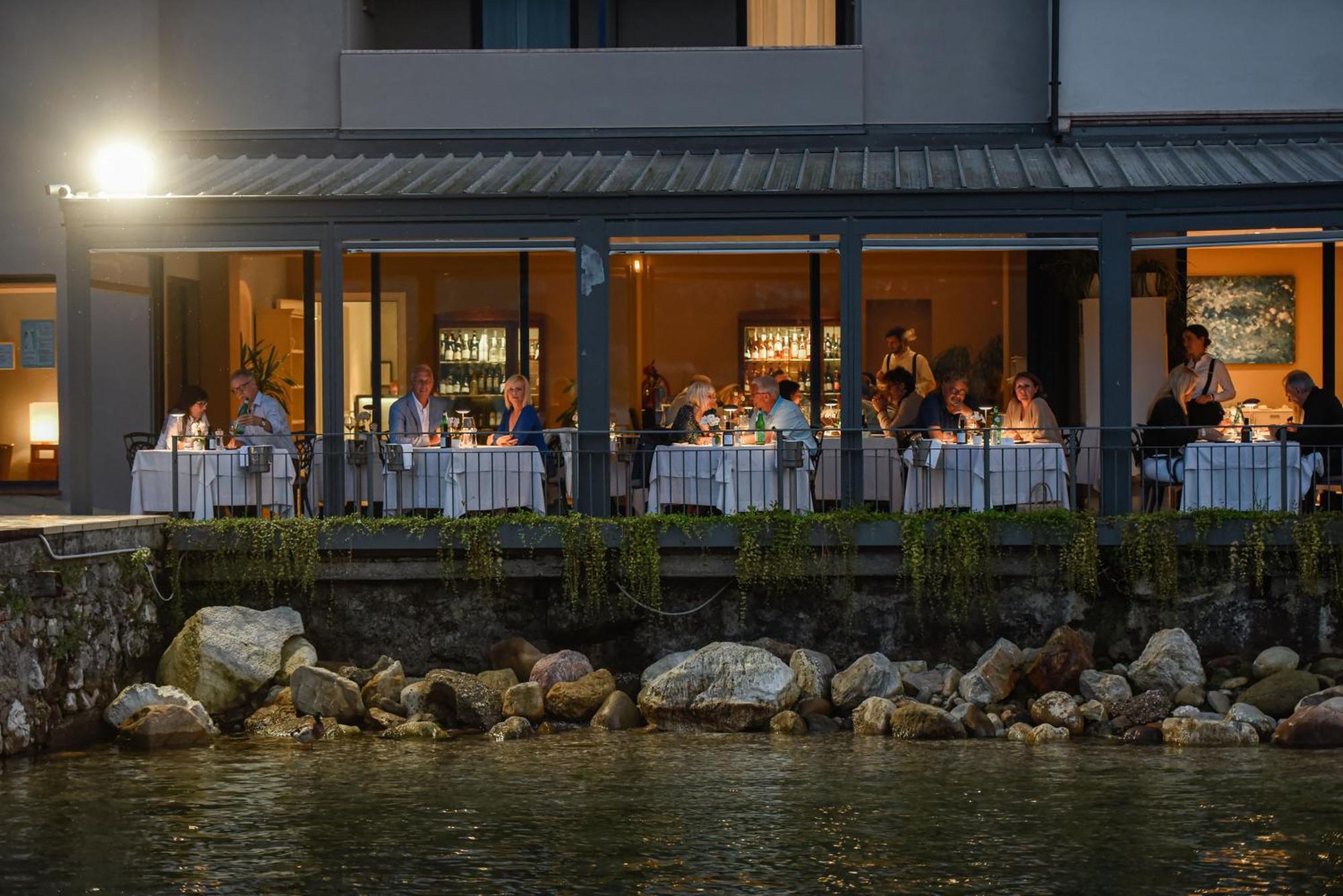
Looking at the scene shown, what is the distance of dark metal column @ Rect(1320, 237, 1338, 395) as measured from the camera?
64.1 feet

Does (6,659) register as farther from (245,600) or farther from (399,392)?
(399,392)

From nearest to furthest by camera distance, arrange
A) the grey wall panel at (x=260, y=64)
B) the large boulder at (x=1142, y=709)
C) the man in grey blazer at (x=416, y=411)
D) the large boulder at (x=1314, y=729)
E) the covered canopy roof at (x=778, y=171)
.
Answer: the large boulder at (x=1314, y=729), the large boulder at (x=1142, y=709), the covered canopy roof at (x=778, y=171), the man in grey blazer at (x=416, y=411), the grey wall panel at (x=260, y=64)

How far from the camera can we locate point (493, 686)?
15430 mm

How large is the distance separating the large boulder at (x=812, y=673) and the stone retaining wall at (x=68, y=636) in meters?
5.07

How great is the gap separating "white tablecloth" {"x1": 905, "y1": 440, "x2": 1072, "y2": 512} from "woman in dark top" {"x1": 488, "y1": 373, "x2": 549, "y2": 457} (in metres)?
3.12

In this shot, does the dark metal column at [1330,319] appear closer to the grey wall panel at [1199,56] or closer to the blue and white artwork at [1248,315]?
the blue and white artwork at [1248,315]

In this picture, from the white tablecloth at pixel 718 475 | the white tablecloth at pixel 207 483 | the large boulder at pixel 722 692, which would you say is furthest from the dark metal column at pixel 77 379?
the large boulder at pixel 722 692

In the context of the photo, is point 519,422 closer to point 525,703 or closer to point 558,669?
point 558,669

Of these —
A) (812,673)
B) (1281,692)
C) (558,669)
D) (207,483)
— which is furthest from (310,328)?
(1281,692)

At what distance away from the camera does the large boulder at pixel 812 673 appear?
50.3ft

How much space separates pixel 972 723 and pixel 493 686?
3.67 m

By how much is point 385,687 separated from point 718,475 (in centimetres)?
314

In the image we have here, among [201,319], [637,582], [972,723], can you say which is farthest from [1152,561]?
[201,319]

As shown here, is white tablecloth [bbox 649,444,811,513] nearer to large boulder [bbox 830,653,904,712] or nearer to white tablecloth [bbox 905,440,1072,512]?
white tablecloth [bbox 905,440,1072,512]
